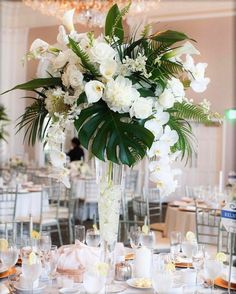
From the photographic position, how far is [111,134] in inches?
75.0

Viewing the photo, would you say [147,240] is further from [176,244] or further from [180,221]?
[180,221]

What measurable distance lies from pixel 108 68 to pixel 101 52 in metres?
0.07

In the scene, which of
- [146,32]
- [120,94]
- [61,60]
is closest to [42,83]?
[61,60]

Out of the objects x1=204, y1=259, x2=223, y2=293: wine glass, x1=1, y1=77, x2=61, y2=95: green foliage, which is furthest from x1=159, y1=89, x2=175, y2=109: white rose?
x1=204, y1=259, x2=223, y2=293: wine glass

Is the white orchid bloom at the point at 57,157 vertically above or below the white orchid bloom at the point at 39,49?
below

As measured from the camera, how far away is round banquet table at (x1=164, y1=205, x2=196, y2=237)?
208 inches

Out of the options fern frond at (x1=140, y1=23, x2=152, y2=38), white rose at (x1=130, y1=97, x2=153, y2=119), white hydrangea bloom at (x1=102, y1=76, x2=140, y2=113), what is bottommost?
white rose at (x1=130, y1=97, x2=153, y2=119)

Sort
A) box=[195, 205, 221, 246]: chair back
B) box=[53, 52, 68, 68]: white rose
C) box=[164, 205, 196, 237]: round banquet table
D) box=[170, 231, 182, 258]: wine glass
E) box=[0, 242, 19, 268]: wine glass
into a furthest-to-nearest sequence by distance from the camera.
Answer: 1. box=[164, 205, 196, 237]: round banquet table
2. box=[195, 205, 221, 246]: chair back
3. box=[170, 231, 182, 258]: wine glass
4. box=[0, 242, 19, 268]: wine glass
5. box=[53, 52, 68, 68]: white rose

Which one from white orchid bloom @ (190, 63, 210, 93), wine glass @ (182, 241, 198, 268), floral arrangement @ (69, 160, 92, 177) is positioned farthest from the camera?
floral arrangement @ (69, 160, 92, 177)

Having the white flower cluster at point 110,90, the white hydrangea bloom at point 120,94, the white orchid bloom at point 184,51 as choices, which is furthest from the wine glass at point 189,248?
the white orchid bloom at point 184,51

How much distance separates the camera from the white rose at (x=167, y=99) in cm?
193

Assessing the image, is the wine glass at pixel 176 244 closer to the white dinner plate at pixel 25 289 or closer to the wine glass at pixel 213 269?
the wine glass at pixel 213 269

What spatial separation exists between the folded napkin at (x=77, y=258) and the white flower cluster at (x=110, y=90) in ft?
1.07

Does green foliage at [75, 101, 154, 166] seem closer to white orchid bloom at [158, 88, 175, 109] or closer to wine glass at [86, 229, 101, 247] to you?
A: white orchid bloom at [158, 88, 175, 109]
